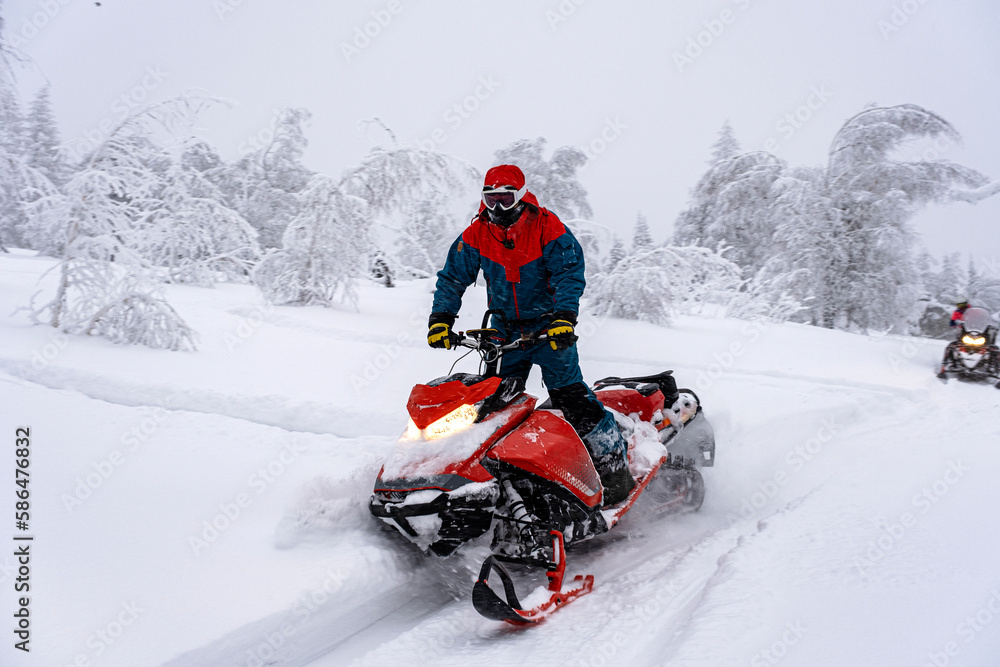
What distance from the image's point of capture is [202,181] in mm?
8039

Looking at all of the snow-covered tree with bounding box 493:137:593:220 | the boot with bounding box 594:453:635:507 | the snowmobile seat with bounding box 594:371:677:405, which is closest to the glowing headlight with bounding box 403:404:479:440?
the boot with bounding box 594:453:635:507

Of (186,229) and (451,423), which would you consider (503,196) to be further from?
(186,229)

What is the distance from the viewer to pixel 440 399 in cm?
278

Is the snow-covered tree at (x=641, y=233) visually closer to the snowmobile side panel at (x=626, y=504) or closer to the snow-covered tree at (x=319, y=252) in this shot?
the snow-covered tree at (x=319, y=252)

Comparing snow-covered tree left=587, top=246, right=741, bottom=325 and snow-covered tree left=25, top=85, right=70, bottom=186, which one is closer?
snow-covered tree left=587, top=246, right=741, bottom=325

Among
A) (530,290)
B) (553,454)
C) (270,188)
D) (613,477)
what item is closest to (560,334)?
(530,290)

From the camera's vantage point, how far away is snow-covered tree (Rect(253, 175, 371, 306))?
11531 millimetres

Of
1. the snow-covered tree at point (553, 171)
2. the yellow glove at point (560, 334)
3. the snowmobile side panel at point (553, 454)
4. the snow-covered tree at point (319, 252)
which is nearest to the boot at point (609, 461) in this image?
the snowmobile side panel at point (553, 454)

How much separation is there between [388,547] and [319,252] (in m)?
9.60

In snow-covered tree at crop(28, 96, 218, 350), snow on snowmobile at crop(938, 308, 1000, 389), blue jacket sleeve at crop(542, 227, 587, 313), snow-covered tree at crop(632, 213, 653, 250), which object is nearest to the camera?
blue jacket sleeve at crop(542, 227, 587, 313)

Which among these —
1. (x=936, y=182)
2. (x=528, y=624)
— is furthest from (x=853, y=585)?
(x=936, y=182)

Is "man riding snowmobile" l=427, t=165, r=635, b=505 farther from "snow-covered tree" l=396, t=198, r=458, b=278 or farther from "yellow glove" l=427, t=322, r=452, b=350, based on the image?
"snow-covered tree" l=396, t=198, r=458, b=278

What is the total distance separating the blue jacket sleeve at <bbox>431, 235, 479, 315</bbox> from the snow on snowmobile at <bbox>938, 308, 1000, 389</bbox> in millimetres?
8579

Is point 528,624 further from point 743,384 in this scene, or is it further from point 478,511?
point 743,384
